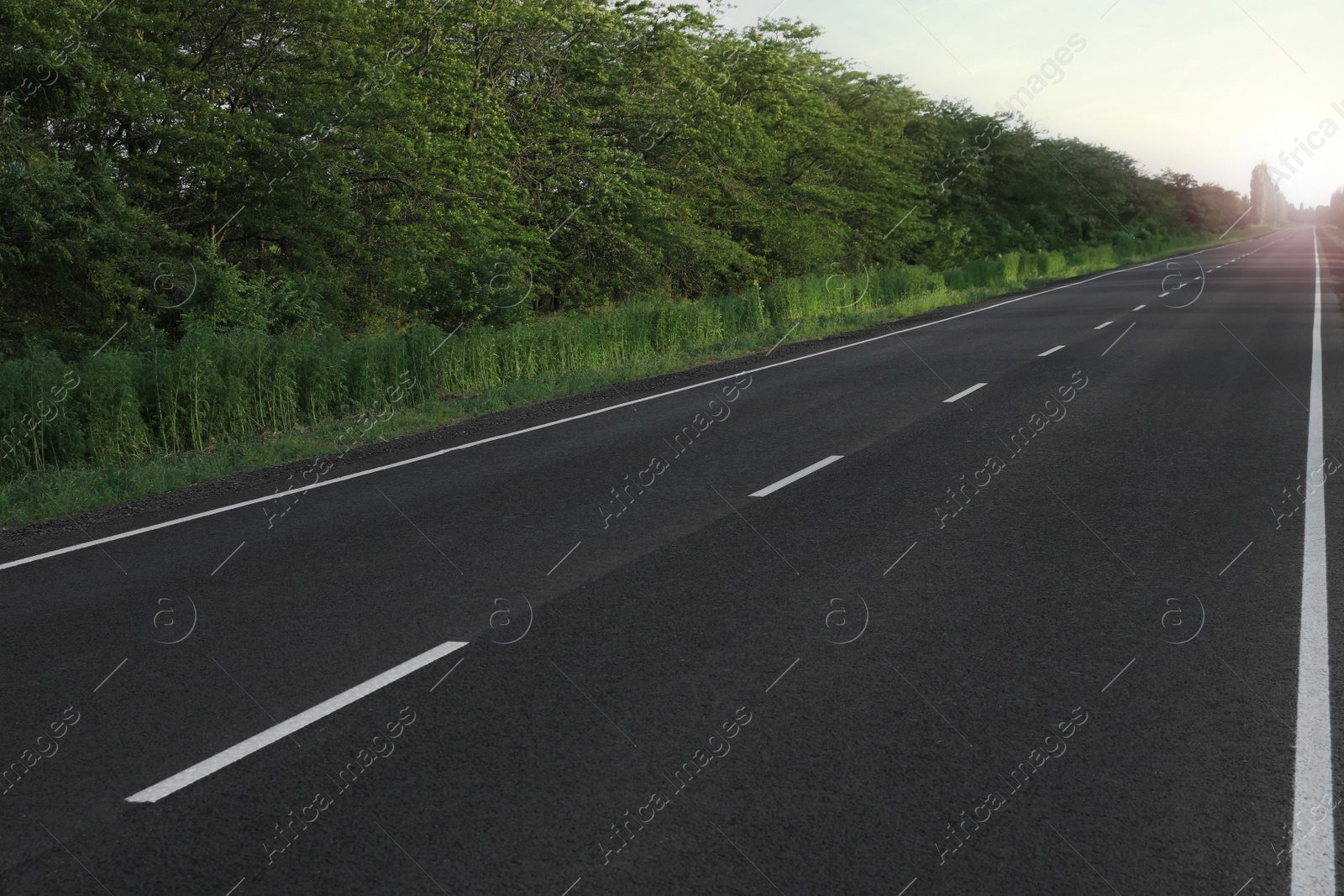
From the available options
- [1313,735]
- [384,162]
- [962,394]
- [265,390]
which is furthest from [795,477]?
[384,162]

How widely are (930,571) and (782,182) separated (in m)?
30.3

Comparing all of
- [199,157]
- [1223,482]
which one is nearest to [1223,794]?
[1223,482]

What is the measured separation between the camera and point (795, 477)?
9742 mm

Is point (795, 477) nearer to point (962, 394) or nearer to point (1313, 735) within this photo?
point (962, 394)

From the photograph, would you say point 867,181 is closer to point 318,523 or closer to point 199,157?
point 199,157

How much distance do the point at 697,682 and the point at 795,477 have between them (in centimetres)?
482

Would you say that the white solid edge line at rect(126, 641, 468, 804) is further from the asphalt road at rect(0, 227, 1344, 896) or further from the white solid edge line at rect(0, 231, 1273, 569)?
the white solid edge line at rect(0, 231, 1273, 569)

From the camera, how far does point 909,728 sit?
4.56m

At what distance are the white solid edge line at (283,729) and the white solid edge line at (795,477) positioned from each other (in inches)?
156

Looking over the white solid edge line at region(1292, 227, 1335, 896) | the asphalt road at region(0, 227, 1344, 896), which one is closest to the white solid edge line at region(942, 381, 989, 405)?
the asphalt road at region(0, 227, 1344, 896)

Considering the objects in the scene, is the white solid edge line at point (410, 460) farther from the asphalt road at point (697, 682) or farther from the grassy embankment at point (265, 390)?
the grassy embankment at point (265, 390)

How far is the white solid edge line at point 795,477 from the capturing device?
9.13 m

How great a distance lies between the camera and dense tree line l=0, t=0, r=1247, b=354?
16.6 meters

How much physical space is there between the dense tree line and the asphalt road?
909 centimetres
